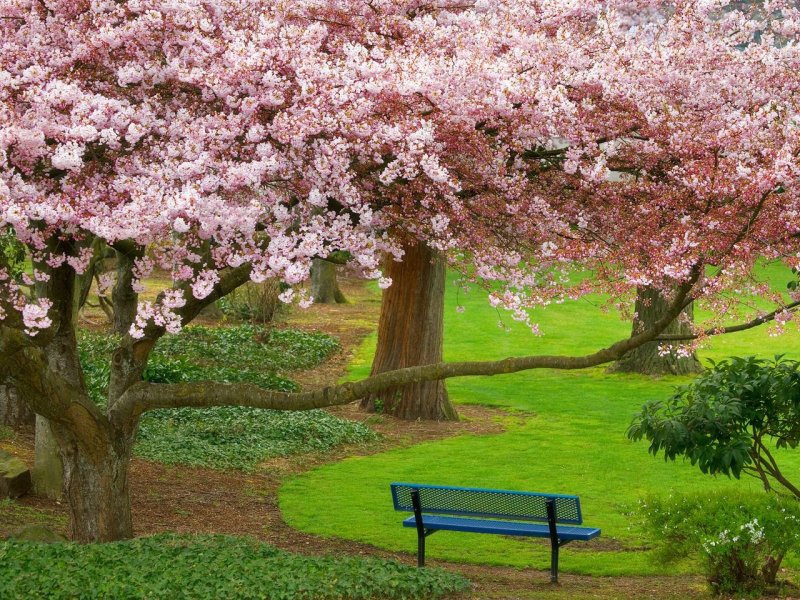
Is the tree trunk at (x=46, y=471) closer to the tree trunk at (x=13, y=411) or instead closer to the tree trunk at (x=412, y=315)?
the tree trunk at (x=13, y=411)

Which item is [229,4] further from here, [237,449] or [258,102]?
[237,449]

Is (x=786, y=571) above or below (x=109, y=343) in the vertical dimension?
below

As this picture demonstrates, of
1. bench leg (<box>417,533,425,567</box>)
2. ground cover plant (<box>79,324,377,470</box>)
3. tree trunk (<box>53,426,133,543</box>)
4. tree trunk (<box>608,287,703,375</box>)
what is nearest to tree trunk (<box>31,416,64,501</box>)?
ground cover plant (<box>79,324,377,470</box>)

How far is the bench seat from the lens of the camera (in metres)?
9.29

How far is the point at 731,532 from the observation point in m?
8.02

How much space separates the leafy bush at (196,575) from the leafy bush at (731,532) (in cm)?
184

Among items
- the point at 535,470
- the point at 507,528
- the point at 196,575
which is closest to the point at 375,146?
the point at 196,575

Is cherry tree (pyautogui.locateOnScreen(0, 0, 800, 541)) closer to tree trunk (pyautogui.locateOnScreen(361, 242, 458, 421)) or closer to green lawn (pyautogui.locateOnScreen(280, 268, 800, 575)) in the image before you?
green lawn (pyautogui.locateOnScreen(280, 268, 800, 575))

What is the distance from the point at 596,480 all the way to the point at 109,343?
10104 millimetres

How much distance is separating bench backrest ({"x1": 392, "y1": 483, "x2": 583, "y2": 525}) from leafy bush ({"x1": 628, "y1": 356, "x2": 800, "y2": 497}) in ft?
3.54

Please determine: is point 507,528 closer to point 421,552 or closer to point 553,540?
point 553,540

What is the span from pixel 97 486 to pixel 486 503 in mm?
3526

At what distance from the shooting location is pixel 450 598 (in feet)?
25.6

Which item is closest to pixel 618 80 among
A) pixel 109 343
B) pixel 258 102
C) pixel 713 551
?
pixel 258 102
